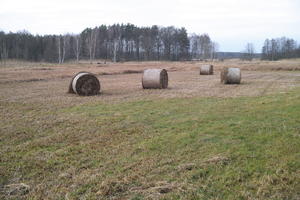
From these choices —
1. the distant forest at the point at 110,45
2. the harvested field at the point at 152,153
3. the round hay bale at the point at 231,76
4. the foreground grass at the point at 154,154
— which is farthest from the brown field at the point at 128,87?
the distant forest at the point at 110,45

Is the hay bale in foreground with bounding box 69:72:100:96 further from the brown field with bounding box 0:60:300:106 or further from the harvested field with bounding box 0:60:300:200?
the harvested field with bounding box 0:60:300:200

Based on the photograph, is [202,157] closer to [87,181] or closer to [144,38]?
[87,181]

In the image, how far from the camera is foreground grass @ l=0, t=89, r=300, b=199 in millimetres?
4555

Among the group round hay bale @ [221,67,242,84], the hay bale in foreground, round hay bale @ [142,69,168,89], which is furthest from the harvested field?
round hay bale @ [221,67,242,84]

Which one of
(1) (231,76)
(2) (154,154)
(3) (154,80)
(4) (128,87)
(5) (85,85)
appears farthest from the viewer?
(1) (231,76)

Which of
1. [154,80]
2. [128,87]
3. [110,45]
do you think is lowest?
[128,87]

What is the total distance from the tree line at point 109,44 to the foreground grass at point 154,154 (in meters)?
69.0

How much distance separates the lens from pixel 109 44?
84.8 meters

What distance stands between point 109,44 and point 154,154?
3197 inches

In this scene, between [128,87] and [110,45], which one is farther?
[110,45]

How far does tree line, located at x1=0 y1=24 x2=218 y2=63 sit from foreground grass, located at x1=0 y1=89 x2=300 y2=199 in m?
69.0

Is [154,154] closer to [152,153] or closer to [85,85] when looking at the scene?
[152,153]

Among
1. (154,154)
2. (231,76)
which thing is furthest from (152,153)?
(231,76)

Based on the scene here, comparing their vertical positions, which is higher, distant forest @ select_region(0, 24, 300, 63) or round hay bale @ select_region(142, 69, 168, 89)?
distant forest @ select_region(0, 24, 300, 63)
